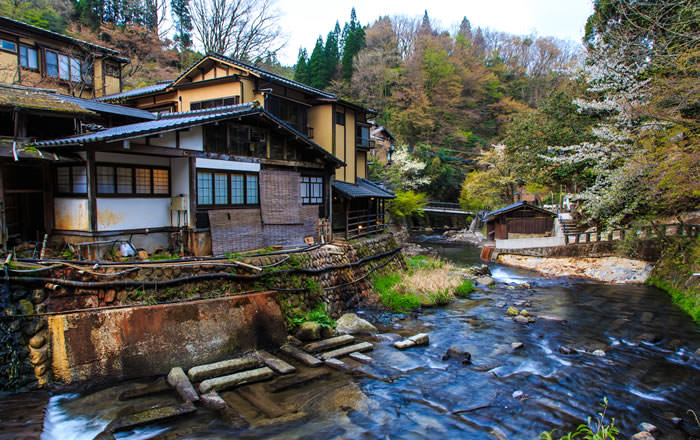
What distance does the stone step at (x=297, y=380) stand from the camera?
9.04 metres

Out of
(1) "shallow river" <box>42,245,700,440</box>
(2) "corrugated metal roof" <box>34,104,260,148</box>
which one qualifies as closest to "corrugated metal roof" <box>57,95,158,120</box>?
(2) "corrugated metal roof" <box>34,104,260,148</box>

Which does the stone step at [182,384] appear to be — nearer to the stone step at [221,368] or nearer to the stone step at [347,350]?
the stone step at [221,368]

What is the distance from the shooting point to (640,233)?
2247 cm

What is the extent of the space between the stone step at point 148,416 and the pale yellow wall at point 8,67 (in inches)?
813

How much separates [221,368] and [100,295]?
338 centimetres

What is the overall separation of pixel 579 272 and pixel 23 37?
1330 inches

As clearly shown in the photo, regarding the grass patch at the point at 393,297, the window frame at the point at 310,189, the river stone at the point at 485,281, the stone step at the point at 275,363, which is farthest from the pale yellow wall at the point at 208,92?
the river stone at the point at 485,281

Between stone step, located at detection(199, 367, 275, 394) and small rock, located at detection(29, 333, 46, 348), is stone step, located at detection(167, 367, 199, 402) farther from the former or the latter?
small rock, located at detection(29, 333, 46, 348)

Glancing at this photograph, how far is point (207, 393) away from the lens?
27.9ft

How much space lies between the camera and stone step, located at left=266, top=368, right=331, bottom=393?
904cm

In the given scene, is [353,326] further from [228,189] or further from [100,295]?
[100,295]

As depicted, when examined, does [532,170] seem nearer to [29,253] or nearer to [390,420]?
[390,420]

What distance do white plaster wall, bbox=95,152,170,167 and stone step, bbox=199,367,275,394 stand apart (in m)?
7.03

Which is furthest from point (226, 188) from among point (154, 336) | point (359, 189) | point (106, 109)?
point (359, 189)
